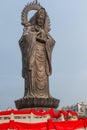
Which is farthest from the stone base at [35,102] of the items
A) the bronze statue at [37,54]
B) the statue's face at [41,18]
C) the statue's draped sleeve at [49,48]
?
the statue's face at [41,18]

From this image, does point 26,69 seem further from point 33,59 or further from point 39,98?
point 39,98

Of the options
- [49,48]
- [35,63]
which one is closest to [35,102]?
[35,63]

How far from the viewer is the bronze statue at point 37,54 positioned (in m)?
14.8

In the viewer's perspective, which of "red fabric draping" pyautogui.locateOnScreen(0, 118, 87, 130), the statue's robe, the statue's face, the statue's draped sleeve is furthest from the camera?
the statue's face

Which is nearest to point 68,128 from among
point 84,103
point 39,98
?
point 39,98

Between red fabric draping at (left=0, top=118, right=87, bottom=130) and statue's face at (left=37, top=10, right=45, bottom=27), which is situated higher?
statue's face at (left=37, top=10, right=45, bottom=27)

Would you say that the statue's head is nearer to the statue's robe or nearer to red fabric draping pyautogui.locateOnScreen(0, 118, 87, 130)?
the statue's robe

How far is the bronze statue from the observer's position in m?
14.8

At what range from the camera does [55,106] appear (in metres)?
14.6

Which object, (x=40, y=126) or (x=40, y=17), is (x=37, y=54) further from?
(x=40, y=126)

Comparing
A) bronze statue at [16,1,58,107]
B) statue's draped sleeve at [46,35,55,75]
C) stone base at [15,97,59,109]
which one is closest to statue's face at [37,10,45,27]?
bronze statue at [16,1,58,107]

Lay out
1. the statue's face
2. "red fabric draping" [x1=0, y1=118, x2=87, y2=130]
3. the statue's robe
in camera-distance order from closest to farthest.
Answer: "red fabric draping" [x1=0, y1=118, x2=87, y2=130] < the statue's robe < the statue's face

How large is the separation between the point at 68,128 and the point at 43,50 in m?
9.23

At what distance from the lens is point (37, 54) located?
49.9 feet
